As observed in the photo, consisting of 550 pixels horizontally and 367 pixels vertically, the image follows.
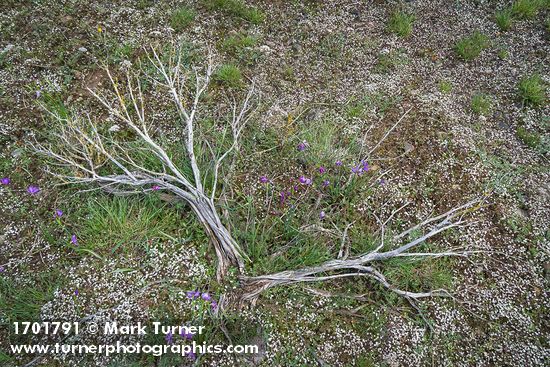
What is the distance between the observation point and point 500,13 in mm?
5387

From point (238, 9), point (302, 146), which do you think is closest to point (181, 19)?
point (238, 9)

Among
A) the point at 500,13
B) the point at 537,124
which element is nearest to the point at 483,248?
the point at 537,124

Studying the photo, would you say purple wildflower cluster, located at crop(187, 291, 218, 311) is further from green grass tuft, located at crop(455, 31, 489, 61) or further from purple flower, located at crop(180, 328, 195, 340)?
green grass tuft, located at crop(455, 31, 489, 61)

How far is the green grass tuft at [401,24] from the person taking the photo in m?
5.20

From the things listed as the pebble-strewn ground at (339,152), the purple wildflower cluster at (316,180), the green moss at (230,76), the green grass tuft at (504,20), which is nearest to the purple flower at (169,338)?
the pebble-strewn ground at (339,152)

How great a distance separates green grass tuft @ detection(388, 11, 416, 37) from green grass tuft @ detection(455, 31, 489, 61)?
27.3 inches

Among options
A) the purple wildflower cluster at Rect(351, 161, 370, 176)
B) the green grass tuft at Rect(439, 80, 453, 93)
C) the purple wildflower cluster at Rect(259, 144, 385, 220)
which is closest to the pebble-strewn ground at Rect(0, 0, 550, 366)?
the green grass tuft at Rect(439, 80, 453, 93)

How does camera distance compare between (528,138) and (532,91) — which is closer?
(528,138)

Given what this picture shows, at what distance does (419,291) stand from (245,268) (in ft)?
5.23

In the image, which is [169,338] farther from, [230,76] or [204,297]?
[230,76]

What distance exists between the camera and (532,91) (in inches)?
181

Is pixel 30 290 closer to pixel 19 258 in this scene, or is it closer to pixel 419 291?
pixel 19 258

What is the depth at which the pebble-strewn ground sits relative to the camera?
320 cm

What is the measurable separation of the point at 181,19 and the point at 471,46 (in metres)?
3.91
